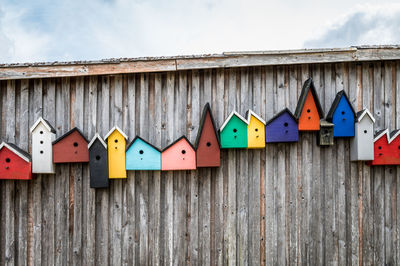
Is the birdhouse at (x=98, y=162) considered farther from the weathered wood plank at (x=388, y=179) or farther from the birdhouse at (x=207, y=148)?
the weathered wood plank at (x=388, y=179)

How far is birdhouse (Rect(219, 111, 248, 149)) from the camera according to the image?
2.89 m

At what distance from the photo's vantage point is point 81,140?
9.47 ft

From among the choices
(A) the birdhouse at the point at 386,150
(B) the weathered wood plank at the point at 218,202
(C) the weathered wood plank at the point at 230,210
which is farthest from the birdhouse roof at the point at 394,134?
(B) the weathered wood plank at the point at 218,202

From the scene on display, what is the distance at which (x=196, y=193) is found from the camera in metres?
3.09

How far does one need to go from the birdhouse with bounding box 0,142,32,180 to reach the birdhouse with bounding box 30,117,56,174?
0.08 m

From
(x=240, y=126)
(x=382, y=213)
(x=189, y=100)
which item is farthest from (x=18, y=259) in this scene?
(x=382, y=213)

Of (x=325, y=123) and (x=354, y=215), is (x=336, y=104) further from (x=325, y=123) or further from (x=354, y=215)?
(x=354, y=215)

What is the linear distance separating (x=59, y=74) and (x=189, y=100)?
1.56 meters

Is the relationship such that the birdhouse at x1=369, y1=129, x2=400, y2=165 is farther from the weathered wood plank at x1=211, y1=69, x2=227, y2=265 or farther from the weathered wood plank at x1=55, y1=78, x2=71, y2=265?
the weathered wood plank at x1=55, y1=78, x2=71, y2=265

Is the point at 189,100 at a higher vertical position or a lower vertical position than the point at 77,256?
higher

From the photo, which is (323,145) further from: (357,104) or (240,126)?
(240,126)

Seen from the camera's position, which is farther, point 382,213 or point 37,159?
point 382,213

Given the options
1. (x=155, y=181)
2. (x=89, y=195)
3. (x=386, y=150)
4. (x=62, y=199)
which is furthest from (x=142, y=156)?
(x=386, y=150)

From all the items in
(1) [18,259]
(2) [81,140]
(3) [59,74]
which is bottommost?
(1) [18,259]
